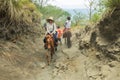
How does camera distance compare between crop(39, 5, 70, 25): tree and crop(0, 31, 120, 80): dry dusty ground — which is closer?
crop(0, 31, 120, 80): dry dusty ground

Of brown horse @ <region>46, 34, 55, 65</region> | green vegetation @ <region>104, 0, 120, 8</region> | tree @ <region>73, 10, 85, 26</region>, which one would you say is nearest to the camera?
green vegetation @ <region>104, 0, 120, 8</region>

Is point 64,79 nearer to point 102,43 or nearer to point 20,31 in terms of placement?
point 102,43

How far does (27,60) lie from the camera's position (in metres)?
14.3

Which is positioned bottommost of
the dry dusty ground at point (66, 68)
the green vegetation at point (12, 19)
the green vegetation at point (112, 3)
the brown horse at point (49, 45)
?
the dry dusty ground at point (66, 68)

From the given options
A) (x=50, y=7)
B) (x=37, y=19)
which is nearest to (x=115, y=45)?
(x=37, y=19)

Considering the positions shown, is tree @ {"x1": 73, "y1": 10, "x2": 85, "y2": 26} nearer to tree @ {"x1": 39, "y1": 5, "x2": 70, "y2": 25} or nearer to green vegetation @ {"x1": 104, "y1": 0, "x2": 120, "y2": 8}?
tree @ {"x1": 39, "y1": 5, "x2": 70, "y2": 25}

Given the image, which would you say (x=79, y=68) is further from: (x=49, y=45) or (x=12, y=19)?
(x=12, y=19)

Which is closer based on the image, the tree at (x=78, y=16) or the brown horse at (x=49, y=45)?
the brown horse at (x=49, y=45)

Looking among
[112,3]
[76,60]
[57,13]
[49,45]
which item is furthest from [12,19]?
→ [57,13]

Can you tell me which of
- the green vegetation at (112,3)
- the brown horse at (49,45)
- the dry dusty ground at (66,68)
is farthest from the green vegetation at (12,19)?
the green vegetation at (112,3)

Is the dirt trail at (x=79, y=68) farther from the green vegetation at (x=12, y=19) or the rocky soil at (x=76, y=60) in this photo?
the green vegetation at (x=12, y=19)

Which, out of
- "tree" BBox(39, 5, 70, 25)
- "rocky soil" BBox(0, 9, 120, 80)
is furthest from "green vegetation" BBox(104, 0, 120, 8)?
"tree" BBox(39, 5, 70, 25)

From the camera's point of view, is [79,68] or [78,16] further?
[78,16]

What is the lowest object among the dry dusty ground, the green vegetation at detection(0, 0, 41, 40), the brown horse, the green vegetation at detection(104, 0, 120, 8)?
the dry dusty ground
